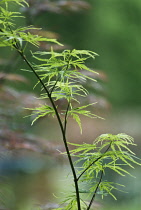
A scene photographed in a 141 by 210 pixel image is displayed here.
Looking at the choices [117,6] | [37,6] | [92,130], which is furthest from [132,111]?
[37,6]

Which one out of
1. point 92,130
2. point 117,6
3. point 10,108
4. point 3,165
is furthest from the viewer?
point 92,130

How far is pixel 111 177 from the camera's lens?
4500 mm

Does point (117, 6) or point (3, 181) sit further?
point (117, 6)

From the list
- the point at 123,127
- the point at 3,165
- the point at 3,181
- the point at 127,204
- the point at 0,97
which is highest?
the point at 123,127

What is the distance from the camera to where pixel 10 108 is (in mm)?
1681

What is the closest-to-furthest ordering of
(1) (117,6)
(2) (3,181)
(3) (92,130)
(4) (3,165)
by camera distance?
(2) (3,181) < (4) (3,165) < (1) (117,6) < (3) (92,130)

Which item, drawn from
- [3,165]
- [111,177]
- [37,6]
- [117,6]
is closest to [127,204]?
[111,177]

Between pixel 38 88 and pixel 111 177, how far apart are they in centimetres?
119

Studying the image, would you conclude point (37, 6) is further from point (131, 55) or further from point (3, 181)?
point (131, 55)

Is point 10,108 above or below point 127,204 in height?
below

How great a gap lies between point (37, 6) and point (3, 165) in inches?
128

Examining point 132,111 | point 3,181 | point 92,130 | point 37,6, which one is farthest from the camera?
point 132,111

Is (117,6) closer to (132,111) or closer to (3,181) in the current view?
(132,111)

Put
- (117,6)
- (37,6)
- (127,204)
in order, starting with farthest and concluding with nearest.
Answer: (117,6) < (127,204) < (37,6)
